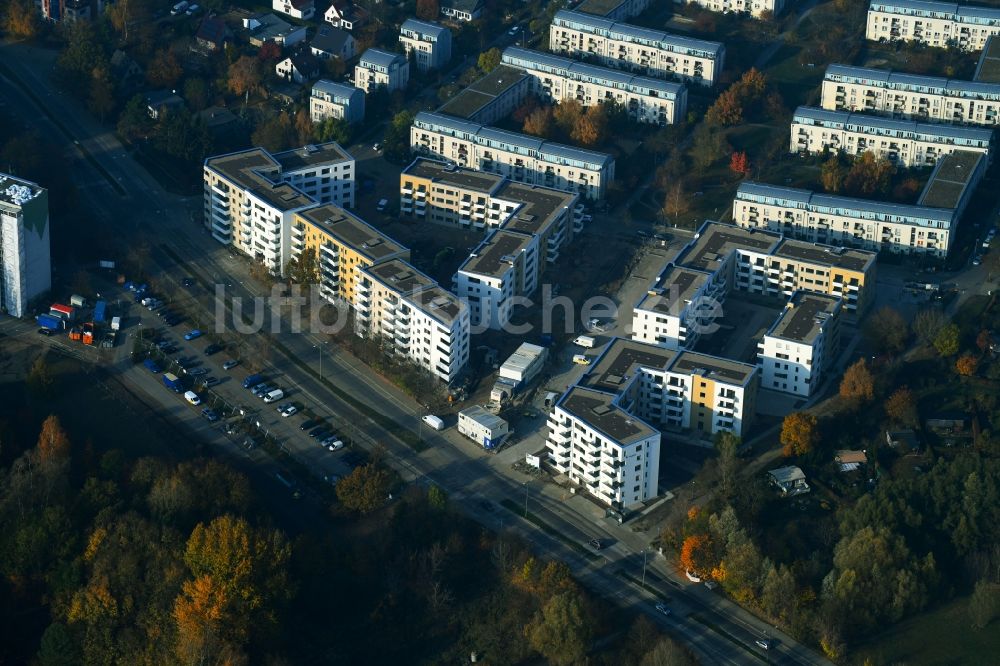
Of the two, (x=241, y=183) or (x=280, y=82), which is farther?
(x=280, y=82)

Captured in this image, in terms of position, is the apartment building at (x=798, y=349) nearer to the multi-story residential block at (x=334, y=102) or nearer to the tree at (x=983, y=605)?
the tree at (x=983, y=605)

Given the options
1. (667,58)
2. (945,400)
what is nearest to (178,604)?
(945,400)

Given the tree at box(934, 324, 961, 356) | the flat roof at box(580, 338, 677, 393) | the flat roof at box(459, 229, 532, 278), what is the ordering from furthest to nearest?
1. the flat roof at box(459, 229, 532, 278)
2. the tree at box(934, 324, 961, 356)
3. the flat roof at box(580, 338, 677, 393)

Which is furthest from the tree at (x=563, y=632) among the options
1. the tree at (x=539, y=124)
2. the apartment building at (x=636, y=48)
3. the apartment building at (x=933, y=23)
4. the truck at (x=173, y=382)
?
the apartment building at (x=933, y=23)

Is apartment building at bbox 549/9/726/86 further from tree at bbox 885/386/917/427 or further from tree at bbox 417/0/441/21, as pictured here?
tree at bbox 885/386/917/427

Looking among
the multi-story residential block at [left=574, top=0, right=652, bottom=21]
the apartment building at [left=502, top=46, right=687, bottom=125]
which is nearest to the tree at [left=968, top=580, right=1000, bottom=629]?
the apartment building at [left=502, top=46, right=687, bottom=125]

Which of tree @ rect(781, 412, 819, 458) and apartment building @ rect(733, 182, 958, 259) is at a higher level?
apartment building @ rect(733, 182, 958, 259)

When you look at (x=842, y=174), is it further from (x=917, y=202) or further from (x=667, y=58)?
(x=667, y=58)
